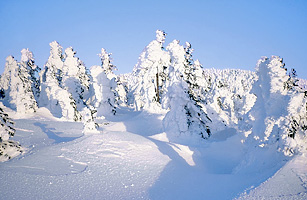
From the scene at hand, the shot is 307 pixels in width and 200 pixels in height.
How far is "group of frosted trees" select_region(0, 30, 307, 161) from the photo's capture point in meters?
9.01

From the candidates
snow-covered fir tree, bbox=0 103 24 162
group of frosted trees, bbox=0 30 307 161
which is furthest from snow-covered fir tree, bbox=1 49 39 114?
snow-covered fir tree, bbox=0 103 24 162

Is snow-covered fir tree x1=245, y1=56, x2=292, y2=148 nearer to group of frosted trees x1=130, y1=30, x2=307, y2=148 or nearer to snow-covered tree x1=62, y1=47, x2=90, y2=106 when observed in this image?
group of frosted trees x1=130, y1=30, x2=307, y2=148

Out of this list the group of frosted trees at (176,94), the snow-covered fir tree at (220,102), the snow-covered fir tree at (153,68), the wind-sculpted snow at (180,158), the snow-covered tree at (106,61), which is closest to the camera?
the wind-sculpted snow at (180,158)

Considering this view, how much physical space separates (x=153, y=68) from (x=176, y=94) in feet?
31.3

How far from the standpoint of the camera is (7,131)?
8688 mm

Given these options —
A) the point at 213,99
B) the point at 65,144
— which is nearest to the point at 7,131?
the point at 65,144

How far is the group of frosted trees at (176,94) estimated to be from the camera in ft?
29.6

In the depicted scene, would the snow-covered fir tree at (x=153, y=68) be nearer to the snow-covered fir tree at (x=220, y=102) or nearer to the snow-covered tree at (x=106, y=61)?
the snow-covered fir tree at (x=220, y=102)

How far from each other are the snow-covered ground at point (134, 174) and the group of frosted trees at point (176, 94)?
1394 mm

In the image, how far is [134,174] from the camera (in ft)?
26.0

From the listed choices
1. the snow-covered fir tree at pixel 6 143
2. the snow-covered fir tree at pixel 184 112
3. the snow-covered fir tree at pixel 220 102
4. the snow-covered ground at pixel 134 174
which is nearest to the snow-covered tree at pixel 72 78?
the snow-covered fir tree at pixel 220 102

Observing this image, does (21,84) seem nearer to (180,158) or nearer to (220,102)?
(180,158)

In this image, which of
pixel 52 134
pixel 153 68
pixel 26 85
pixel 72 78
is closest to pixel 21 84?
pixel 26 85

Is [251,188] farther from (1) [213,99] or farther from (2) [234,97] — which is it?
(2) [234,97]
